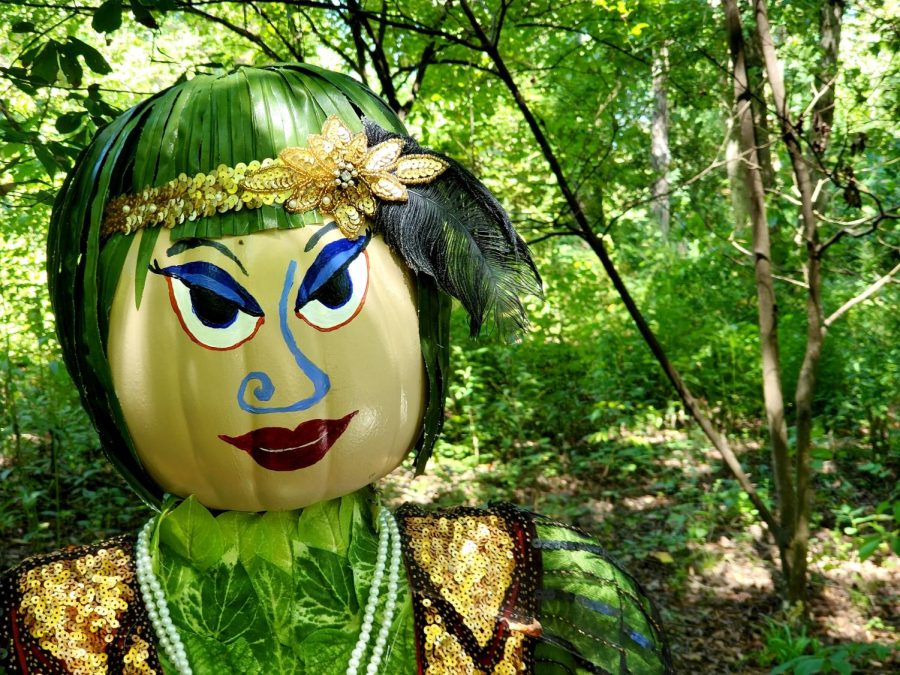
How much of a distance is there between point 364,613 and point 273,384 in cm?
38

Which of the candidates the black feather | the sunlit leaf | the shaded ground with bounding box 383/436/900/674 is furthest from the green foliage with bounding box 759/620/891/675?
the sunlit leaf

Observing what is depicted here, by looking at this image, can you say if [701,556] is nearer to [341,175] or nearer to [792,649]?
[792,649]

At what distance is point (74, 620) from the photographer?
45.0 inches

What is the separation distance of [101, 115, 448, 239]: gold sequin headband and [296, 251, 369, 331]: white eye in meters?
0.07

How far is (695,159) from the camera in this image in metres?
6.39

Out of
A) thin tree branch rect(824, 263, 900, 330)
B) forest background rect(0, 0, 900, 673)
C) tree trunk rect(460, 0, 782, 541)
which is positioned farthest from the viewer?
forest background rect(0, 0, 900, 673)

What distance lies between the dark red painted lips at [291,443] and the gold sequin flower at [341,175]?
0.91ft

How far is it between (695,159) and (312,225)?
5.80m

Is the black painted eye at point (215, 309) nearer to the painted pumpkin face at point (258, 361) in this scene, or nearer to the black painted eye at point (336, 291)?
the painted pumpkin face at point (258, 361)

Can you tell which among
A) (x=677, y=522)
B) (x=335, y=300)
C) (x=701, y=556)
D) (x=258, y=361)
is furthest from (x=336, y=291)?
(x=677, y=522)

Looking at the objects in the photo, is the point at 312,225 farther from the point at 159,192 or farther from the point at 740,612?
the point at 740,612

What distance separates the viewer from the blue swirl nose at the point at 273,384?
1110 millimetres

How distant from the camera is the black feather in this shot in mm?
1212

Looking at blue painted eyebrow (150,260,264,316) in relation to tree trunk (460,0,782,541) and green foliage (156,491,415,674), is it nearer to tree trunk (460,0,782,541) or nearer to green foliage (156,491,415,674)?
green foliage (156,491,415,674)
